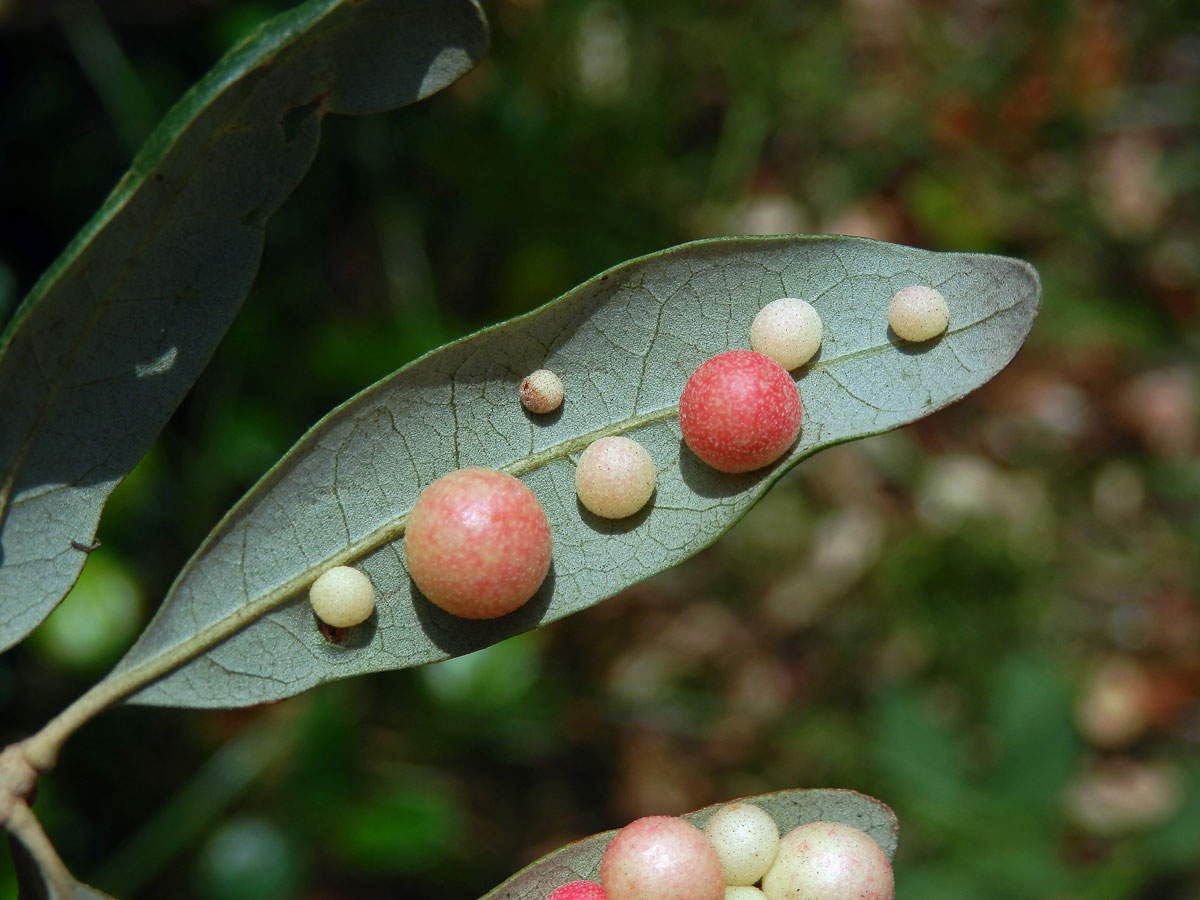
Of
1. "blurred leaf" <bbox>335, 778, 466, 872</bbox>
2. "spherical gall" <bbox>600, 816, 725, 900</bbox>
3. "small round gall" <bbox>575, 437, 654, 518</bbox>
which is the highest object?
"small round gall" <bbox>575, 437, 654, 518</bbox>

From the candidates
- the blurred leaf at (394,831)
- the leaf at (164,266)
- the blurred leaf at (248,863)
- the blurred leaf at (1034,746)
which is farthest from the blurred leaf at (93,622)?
the blurred leaf at (1034,746)

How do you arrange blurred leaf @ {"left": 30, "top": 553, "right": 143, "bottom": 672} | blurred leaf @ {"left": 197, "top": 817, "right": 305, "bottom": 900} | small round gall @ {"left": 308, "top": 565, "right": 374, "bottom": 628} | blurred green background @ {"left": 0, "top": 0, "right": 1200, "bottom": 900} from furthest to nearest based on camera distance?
blurred green background @ {"left": 0, "top": 0, "right": 1200, "bottom": 900}, blurred leaf @ {"left": 197, "top": 817, "right": 305, "bottom": 900}, blurred leaf @ {"left": 30, "top": 553, "right": 143, "bottom": 672}, small round gall @ {"left": 308, "top": 565, "right": 374, "bottom": 628}

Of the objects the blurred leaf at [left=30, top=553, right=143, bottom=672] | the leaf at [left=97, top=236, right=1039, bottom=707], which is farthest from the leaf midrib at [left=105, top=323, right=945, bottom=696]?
the blurred leaf at [left=30, top=553, right=143, bottom=672]

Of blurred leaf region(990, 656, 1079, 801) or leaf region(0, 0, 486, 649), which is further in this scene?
blurred leaf region(990, 656, 1079, 801)

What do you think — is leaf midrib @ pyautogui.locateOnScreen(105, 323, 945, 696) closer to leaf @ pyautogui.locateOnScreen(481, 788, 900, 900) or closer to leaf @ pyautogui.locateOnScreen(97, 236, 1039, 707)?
leaf @ pyautogui.locateOnScreen(97, 236, 1039, 707)

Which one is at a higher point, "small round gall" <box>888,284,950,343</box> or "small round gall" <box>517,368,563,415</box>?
"small round gall" <box>517,368,563,415</box>

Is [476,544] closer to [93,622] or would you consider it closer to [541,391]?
[541,391]

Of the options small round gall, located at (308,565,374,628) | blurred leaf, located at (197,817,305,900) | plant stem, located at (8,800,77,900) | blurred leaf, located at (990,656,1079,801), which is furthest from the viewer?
blurred leaf, located at (990,656,1079,801)
